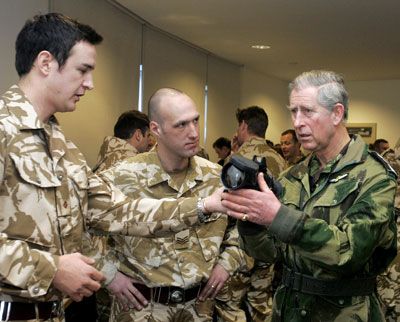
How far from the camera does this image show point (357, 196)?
200 centimetres

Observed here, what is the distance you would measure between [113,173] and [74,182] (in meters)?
0.66

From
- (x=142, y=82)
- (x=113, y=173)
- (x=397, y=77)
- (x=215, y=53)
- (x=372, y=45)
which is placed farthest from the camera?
(x=397, y=77)

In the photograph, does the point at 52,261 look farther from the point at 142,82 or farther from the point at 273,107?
the point at 273,107

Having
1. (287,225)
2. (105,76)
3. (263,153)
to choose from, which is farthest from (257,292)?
(105,76)

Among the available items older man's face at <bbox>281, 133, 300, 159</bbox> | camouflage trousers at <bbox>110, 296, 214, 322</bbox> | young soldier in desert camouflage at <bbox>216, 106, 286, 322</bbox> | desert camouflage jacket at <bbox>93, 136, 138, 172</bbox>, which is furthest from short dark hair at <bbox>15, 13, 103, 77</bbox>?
older man's face at <bbox>281, 133, 300, 159</bbox>

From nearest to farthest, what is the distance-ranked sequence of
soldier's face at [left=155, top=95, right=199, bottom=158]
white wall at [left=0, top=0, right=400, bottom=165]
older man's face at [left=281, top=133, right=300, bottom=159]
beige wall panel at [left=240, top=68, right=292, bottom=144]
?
soldier's face at [left=155, top=95, right=199, bottom=158] → white wall at [left=0, top=0, right=400, bottom=165] → older man's face at [left=281, top=133, right=300, bottom=159] → beige wall panel at [left=240, top=68, right=292, bottom=144]

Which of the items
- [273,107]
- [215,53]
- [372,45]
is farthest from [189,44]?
[273,107]

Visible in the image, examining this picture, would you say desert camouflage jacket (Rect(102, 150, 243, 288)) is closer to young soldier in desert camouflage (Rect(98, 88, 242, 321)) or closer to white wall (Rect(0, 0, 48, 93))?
young soldier in desert camouflage (Rect(98, 88, 242, 321))

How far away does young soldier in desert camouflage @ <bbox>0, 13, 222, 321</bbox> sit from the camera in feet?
5.46

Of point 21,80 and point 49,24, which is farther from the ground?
point 49,24

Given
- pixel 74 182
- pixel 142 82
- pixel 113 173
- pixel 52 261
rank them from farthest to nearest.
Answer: pixel 142 82
pixel 113 173
pixel 74 182
pixel 52 261

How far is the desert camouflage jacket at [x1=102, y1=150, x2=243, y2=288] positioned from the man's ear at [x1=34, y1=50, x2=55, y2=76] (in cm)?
81

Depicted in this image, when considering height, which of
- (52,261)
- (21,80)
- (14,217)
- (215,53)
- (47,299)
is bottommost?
(47,299)

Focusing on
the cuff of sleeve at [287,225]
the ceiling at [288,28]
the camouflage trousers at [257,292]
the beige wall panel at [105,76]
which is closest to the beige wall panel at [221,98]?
the ceiling at [288,28]
